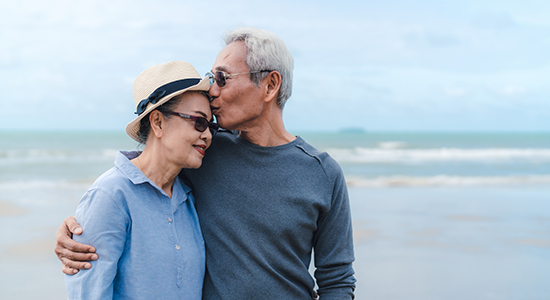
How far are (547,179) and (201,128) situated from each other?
16.1 m

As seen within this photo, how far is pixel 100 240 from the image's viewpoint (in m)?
1.79

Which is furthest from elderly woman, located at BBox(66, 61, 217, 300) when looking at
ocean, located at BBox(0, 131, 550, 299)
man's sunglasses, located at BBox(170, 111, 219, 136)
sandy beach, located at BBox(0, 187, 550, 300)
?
sandy beach, located at BBox(0, 187, 550, 300)

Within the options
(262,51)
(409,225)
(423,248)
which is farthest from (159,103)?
(409,225)

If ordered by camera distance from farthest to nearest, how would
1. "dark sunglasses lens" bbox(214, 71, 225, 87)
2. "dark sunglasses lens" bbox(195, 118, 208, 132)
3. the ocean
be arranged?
the ocean → "dark sunglasses lens" bbox(214, 71, 225, 87) → "dark sunglasses lens" bbox(195, 118, 208, 132)

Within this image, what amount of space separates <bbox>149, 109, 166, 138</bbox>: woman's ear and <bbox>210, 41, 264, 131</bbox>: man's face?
1.01 ft

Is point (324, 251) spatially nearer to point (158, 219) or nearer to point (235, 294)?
point (235, 294)

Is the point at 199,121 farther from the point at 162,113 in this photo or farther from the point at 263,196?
the point at 263,196

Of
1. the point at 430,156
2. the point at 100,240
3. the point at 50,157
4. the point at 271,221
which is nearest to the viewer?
the point at 100,240

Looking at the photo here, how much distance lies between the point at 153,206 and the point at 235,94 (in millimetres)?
696

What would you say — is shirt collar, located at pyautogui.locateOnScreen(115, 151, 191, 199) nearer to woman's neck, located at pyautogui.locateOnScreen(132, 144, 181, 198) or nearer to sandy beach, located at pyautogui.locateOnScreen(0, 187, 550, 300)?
woman's neck, located at pyautogui.locateOnScreen(132, 144, 181, 198)

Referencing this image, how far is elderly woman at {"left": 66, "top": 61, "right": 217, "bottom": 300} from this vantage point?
1.82 metres

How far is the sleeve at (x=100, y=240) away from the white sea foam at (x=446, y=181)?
11.6 metres

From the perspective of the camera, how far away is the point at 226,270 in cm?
217

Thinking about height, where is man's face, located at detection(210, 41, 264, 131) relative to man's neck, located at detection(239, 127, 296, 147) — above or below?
above
